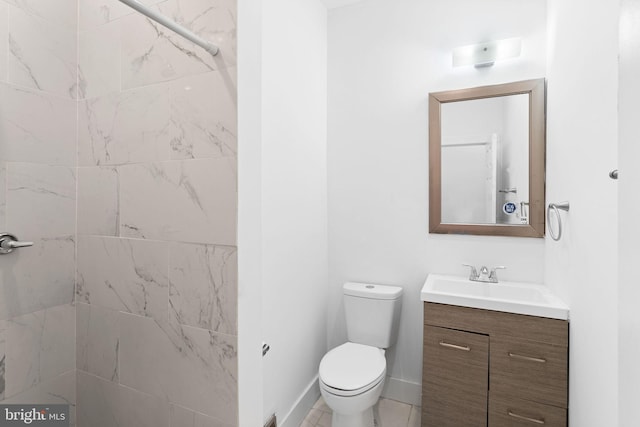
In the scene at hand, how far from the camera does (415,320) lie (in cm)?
220

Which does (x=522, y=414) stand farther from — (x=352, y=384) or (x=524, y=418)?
(x=352, y=384)

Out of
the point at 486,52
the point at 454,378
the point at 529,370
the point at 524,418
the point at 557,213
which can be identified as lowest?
the point at 524,418

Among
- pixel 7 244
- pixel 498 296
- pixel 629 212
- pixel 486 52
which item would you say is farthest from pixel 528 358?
pixel 7 244

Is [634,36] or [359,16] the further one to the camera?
[359,16]

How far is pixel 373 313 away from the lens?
2119 millimetres

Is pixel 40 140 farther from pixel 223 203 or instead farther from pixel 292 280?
pixel 292 280

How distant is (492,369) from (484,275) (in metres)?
0.56

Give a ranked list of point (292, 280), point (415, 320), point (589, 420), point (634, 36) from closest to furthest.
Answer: point (634, 36) → point (589, 420) → point (292, 280) → point (415, 320)

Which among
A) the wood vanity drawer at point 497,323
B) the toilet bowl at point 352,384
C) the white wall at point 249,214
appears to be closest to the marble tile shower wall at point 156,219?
the white wall at point 249,214

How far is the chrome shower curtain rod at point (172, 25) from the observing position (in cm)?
76

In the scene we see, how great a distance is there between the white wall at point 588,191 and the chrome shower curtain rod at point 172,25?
1251 mm

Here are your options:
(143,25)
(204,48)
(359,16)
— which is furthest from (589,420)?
(359,16)

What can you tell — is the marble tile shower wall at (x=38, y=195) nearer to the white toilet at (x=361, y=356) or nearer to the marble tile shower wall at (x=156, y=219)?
the marble tile shower wall at (x=156, y=219)

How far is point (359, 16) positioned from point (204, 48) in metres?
1.75
